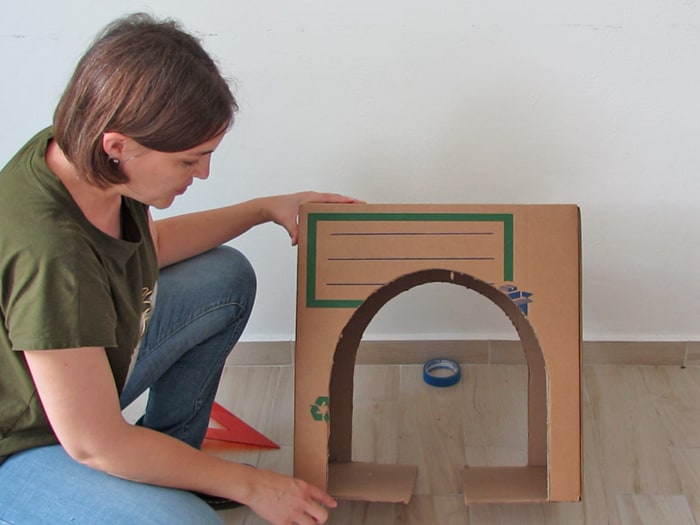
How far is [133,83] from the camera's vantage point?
81 centimetres

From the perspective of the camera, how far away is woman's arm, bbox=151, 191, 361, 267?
1179mm

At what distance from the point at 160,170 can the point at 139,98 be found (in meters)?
0.09

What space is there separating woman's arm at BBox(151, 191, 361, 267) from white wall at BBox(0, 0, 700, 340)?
0.22 meters

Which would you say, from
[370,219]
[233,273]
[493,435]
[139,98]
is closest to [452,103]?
[370,219]

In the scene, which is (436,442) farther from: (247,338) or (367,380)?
(247,338)

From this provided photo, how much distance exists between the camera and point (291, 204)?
118 centimetres

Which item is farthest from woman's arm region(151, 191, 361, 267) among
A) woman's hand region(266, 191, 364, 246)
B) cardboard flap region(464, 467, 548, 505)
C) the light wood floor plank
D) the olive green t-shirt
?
the light wood floor plank

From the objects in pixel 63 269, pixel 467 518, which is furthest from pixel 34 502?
pixel 467 518

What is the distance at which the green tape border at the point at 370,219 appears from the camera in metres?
1.09

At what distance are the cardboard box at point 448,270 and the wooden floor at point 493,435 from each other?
0.15 m

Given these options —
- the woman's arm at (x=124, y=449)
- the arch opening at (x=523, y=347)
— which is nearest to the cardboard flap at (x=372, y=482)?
the arch opening at (x=523, y=347)

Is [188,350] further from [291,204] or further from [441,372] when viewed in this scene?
[441,372]

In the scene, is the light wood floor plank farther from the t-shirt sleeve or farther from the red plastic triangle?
the t-shirt sleeve

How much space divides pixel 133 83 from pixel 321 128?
0.59 meters
